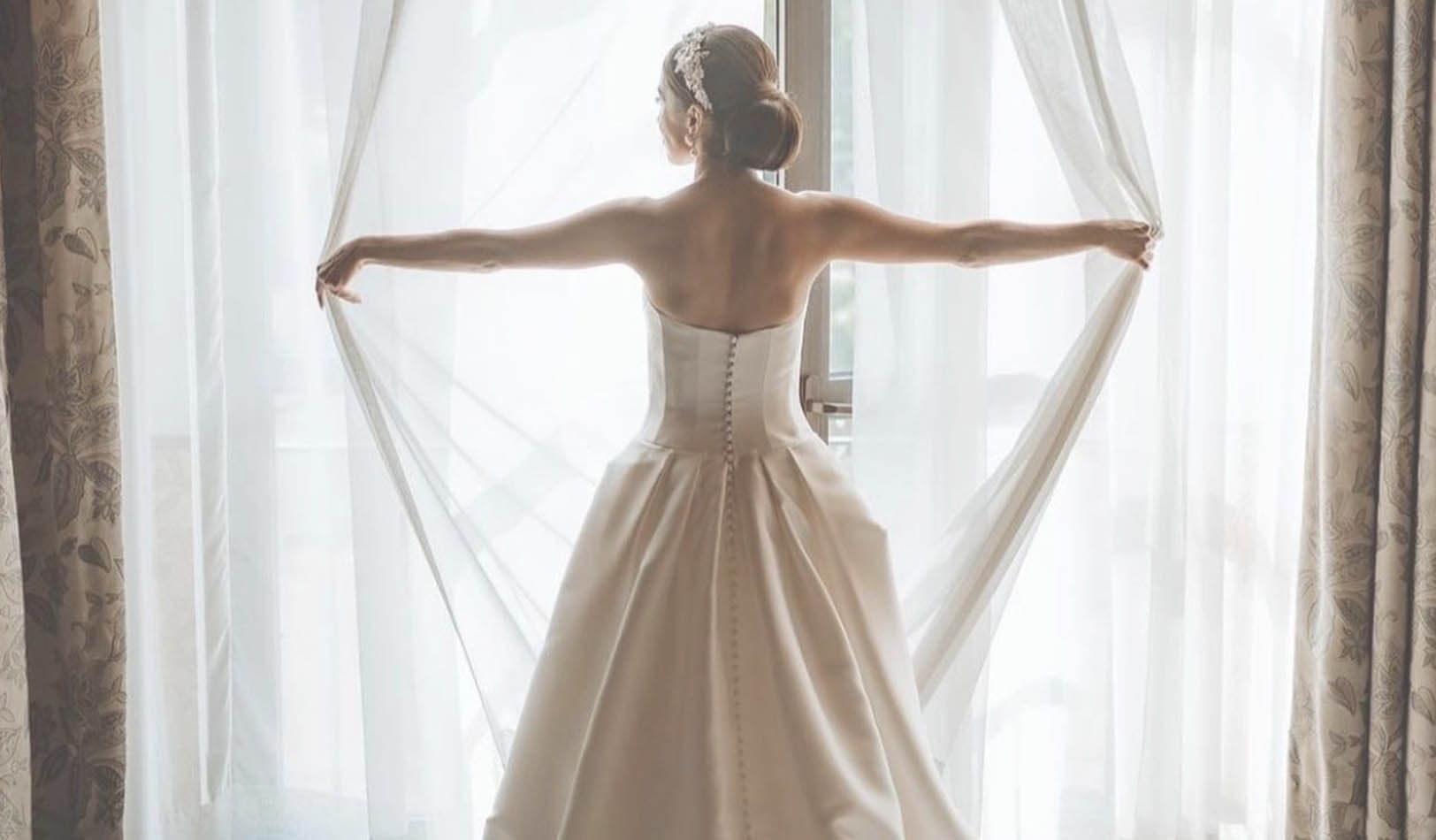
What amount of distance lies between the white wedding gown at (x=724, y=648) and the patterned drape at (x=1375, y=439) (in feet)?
1.91

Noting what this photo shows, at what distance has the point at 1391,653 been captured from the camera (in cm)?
171

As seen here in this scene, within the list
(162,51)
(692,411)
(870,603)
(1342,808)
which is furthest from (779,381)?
(162,51)

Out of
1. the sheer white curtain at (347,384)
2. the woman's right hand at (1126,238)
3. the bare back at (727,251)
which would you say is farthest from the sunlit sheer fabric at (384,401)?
the bare back at (727,251)

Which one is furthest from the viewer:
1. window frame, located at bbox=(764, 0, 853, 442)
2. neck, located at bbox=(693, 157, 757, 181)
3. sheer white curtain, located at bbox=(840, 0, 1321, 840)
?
window frame, located at bbox=(764, 0, 853, 442)

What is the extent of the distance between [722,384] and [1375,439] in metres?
0.89

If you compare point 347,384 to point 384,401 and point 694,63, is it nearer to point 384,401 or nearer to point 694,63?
point 384,401

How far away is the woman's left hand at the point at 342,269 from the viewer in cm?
171

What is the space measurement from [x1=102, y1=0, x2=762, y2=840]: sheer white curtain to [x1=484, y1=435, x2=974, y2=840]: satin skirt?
0.29 meters

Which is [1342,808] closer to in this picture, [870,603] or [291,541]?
[870,603]

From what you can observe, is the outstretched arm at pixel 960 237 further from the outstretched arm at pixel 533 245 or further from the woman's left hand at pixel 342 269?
the woman's left hand at pixel 342 269

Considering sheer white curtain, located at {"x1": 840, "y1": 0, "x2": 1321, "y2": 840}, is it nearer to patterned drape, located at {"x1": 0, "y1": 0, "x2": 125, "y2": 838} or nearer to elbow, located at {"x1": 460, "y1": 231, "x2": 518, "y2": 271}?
elbow, located at {"x1": 460, "y1": 231, "x2": 518, "y2": 271}

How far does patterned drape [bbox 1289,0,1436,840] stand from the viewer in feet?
5.45

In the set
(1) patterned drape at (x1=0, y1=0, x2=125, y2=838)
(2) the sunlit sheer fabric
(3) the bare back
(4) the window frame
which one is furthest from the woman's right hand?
(1) patterned drape at (x1=0, y1=0, x2=125, y2=838)

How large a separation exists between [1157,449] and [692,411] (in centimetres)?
70
